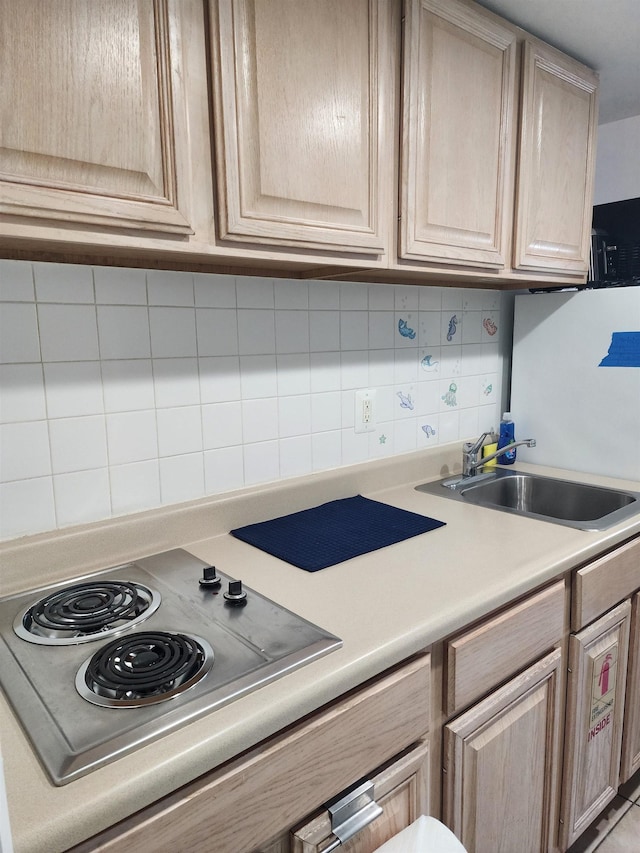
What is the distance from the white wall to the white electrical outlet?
1.31 metres

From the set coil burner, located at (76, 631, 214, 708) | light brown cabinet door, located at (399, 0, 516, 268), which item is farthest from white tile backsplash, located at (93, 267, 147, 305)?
coil burner, located at (76, 631, 214, 708)

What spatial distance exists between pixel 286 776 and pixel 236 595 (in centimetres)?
31

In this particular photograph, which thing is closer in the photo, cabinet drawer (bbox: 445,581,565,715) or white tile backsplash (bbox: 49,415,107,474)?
cabinet drawer (bbox: 445,581,565,715)

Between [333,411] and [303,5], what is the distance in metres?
0.94

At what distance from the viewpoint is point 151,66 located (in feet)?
2.91

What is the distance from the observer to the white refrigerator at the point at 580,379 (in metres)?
1.74

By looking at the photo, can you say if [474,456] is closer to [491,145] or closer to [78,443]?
[491,145]

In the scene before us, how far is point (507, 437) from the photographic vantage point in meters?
2.04

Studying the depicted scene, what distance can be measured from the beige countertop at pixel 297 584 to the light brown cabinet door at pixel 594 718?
A: 250 millimetres

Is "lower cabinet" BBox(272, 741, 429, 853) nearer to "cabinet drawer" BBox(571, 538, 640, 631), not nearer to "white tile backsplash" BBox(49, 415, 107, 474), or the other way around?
"cabinet drawer" BBox(571, 538, 640, 631)

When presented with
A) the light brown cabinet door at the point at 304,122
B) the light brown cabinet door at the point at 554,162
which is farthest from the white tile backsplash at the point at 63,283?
the light brown cabinet door at the point at 554,162

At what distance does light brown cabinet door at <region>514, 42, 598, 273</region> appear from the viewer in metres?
1.51

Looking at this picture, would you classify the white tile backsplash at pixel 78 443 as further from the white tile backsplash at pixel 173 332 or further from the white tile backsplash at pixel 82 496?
the white tile backsplash at pixel 173 332

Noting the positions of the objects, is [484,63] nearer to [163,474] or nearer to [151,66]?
[151,66]
